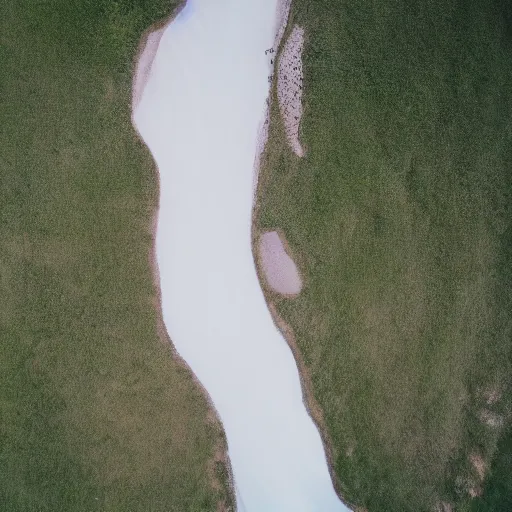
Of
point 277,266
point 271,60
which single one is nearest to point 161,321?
point 277,266

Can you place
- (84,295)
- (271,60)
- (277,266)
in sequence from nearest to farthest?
1. (84,295)
2. (277,266)
3. (271,60)

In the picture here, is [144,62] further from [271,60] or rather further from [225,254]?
[225,254]

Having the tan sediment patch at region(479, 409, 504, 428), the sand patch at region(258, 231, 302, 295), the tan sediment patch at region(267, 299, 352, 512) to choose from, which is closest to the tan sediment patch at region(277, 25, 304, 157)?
the sand patch at region(258, 231, 302, 295)

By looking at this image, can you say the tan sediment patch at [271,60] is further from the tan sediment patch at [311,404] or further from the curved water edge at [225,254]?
the tan sediment patch at [311,404]

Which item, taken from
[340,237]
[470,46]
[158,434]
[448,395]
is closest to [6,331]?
[158,434]

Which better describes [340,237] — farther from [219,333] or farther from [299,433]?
[299,433]

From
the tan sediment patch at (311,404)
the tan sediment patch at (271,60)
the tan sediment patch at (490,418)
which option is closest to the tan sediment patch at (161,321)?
the tan sediment patch at (311,404)
